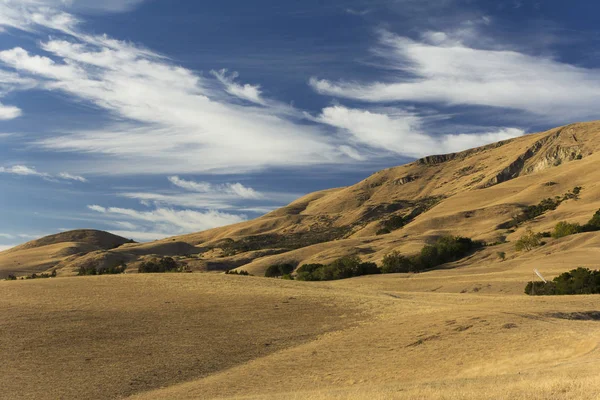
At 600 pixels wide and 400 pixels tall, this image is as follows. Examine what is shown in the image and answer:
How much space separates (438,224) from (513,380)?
9256 cm

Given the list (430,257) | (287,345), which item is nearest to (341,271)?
(430,257)

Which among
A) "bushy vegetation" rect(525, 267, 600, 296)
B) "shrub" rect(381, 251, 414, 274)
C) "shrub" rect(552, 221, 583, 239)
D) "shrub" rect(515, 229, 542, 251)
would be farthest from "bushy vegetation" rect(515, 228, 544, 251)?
"bushy vegetation" rect(525, 267, 600, 296)

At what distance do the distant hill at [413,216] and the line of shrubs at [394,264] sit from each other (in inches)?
193

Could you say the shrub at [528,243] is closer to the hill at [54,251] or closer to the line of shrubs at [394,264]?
the line of shrubs at [394,264]

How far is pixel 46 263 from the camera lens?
397 ft

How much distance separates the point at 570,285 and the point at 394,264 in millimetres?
28331

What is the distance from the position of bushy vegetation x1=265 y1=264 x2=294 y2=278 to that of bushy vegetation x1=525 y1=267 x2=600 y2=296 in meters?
38.3

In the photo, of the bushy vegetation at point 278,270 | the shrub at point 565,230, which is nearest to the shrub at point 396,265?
the bushy vegetation at point 278,270

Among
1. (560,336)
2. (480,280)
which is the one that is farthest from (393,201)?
(560,336)

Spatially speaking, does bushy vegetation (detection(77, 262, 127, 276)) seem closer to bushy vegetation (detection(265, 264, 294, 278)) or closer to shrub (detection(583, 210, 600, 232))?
bushy vegetation (detection(265, 264, 294, 278))

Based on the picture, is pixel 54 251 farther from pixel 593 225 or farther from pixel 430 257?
pixel 593 225

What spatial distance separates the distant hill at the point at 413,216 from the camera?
3467 inches

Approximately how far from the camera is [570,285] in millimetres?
41719

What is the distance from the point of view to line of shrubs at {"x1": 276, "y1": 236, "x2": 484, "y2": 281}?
2591 inches
